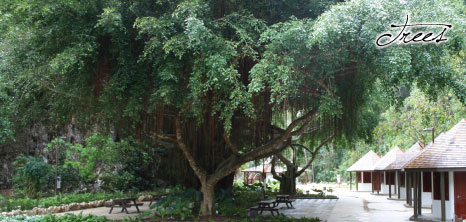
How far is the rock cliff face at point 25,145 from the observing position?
21703mm

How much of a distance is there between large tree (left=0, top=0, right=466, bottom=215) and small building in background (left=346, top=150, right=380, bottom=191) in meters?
19.2

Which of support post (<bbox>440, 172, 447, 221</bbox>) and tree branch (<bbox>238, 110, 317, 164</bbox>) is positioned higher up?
tree branch (<bbox>238, 110, 317, 164</bbox>)

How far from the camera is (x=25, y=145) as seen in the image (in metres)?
22.3

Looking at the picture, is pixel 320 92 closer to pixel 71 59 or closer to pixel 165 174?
pixel 71 59

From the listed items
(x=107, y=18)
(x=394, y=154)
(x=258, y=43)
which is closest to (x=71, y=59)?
(x=107, y=18)

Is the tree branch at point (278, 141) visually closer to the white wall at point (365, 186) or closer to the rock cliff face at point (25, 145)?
the rock cliff face at point (25, 145)

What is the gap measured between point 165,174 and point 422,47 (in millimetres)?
16858

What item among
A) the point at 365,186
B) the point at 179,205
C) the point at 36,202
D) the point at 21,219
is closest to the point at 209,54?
the point at 179,205

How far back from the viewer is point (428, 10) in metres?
8.40

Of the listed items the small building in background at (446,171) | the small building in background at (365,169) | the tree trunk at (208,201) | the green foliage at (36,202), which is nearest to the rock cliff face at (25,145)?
the green foliage at (36,202)

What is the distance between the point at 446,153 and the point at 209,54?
7.65 m

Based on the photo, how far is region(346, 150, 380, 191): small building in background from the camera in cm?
2991

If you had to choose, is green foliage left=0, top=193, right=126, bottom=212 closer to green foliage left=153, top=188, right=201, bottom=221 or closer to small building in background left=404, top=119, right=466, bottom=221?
green foliage left=153, top=188, right=201, bottom=221

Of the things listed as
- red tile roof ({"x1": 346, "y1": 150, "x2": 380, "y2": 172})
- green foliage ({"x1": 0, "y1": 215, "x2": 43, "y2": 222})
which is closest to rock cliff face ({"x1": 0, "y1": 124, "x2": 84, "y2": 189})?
green foliage ({"x1": 0, "y1": 215, "x2": 43, "y2": 222})
